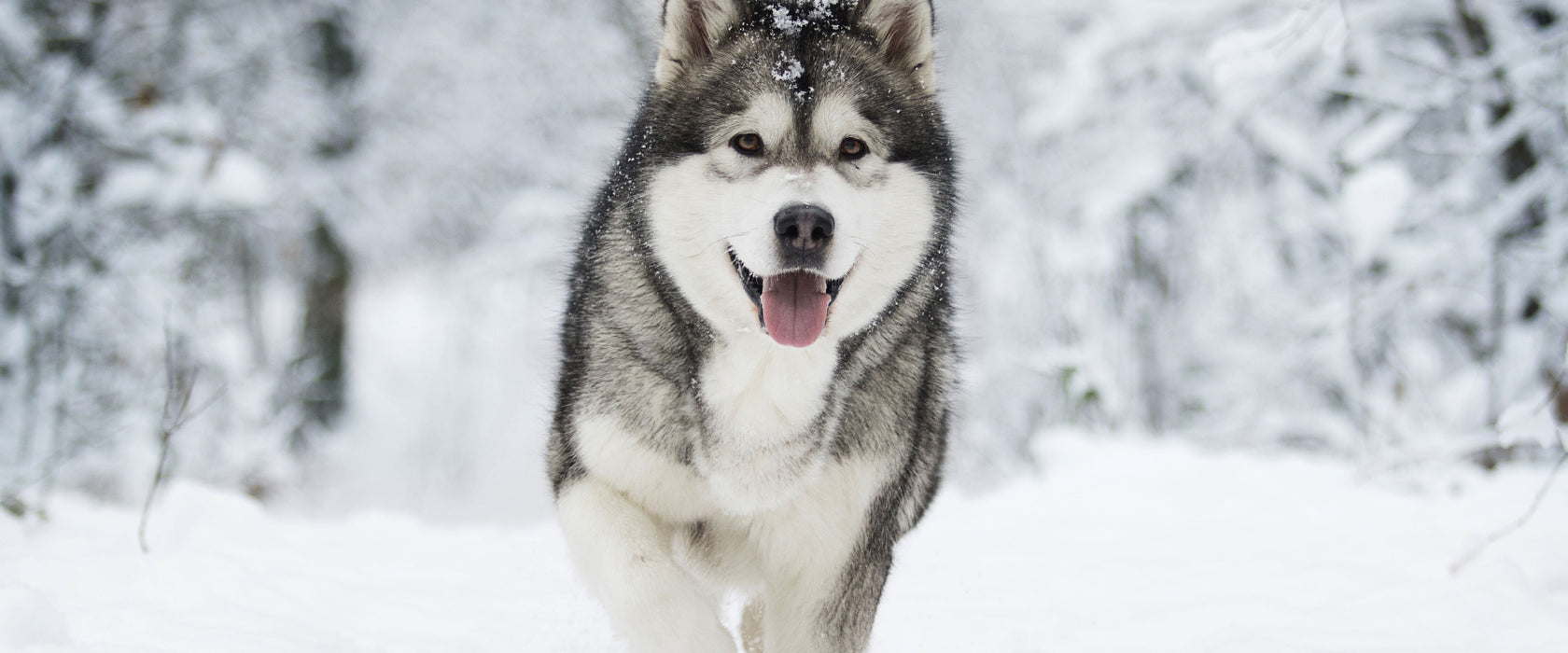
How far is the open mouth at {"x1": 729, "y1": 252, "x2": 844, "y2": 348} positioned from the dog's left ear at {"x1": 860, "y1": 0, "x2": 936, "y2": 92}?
0.64 meters

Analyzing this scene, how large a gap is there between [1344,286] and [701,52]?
14.1ft

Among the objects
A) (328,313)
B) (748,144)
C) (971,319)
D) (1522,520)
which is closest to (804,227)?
(748,144)

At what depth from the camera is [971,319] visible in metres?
7.16

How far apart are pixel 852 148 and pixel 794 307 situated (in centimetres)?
37

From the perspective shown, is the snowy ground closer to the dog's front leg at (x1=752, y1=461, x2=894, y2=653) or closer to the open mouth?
the dog's front leg at (x1=752, y1=461, x2=894, y2=653)

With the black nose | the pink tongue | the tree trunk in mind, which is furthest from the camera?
the tree trunk

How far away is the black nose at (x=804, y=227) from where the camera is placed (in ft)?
6.03

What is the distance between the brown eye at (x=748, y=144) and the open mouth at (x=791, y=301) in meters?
0.22

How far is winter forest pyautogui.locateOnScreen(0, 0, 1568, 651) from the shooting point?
2768 mm

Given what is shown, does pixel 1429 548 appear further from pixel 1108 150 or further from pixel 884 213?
pixel 1108 150

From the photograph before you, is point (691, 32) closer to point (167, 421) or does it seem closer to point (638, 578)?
point (638, 578)

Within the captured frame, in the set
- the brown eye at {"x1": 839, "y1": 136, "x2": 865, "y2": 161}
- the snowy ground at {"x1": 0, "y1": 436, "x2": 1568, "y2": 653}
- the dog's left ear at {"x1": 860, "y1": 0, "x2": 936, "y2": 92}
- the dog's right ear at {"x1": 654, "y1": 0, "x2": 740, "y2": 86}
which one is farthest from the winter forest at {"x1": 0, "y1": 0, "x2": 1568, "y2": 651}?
the brown eye at {"x1": 839, "y1": 136, "x2": 865, "y2": 161}

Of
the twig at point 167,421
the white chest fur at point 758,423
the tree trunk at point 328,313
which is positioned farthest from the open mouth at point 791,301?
the tree trunk at point 328,313

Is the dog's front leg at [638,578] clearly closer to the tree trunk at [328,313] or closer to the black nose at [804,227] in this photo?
the black nose at [804,227]
